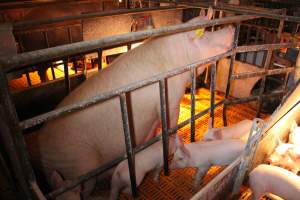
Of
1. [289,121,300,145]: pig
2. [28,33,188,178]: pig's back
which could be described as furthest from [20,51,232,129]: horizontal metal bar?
[289,121,300,145]: pig

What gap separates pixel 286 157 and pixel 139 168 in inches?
61.0

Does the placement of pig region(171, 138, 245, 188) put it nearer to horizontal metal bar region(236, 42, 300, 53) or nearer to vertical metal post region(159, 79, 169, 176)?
vertical metal post region(159, 79, 169, 176)

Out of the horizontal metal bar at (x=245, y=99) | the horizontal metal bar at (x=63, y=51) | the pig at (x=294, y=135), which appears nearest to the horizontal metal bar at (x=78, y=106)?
the horizontal metal bar at (x=63, y=51)

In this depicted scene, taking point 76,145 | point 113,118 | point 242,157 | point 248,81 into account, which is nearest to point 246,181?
point 242,157

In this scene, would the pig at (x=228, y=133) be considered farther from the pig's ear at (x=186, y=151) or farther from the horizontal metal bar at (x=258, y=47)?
the horizontal metal bar at (x=258, y=47)

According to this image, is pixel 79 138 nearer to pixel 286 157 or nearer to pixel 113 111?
pixel 113 111

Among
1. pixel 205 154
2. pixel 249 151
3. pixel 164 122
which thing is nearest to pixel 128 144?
pixel 164 122

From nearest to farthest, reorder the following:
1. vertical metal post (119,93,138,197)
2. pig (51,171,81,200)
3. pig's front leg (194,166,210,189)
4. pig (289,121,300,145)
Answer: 1. vertical metal post (119,93,138,197)
2. pig (51,171,81,200)
3. pig's front leg (194,166,210,189)
4. pig (289,121,300,145)

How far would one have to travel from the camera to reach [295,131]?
2926 millimetres

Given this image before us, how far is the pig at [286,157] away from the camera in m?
2.68

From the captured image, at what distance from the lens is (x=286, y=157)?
2.71 m

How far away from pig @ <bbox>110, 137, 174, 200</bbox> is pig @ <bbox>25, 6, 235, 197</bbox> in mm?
295

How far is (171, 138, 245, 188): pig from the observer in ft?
8.90

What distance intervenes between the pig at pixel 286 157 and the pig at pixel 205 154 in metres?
0.35
